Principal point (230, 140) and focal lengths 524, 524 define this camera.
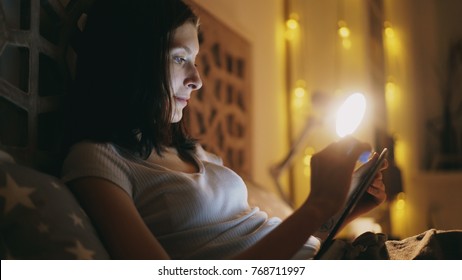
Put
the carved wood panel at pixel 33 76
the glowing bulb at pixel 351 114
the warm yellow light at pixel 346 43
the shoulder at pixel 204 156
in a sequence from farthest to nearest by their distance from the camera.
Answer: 1. the warm yellow light at pixel 346 43
2. the glowing bulb at pixel 351 114
3. the shoulder at pixel 204 156
4. the carved wood panel at pixel 33 76

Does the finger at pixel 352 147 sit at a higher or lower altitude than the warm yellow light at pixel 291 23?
lower

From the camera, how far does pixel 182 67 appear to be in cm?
91

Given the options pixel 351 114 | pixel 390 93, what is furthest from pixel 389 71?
pixel 351 114

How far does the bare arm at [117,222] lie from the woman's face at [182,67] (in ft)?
0.80

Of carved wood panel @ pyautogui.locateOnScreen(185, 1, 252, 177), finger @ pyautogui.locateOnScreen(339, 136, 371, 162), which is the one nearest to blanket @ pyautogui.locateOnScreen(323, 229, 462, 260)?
finger @ pyautogui.locateOnScreen(339, 136, 371, 162)

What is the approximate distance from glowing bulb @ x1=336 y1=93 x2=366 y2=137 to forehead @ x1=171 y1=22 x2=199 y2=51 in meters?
0.44

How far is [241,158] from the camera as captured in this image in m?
1.88

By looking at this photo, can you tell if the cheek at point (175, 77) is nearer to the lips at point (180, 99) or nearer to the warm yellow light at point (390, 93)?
the lips at point (180, 99)

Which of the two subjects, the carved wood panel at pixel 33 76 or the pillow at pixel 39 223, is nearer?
the pillow at pixel 39 223

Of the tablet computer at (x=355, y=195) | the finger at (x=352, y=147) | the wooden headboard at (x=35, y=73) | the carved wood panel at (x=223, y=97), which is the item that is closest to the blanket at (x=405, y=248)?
the tablet computer at (x=355, y=195)

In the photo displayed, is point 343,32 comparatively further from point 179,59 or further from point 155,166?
point 155,166

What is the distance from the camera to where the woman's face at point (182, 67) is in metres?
0.90

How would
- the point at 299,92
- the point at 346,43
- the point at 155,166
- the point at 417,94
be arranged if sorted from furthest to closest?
the point at 346,43 < the point at 299,92 < the point at 417,94 < the point at 155,166

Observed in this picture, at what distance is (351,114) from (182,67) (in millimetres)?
485
